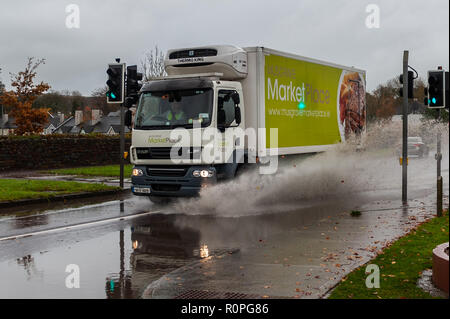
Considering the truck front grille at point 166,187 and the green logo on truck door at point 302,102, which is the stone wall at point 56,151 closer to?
the truck front grille at point 166,187

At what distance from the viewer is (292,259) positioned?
831cm

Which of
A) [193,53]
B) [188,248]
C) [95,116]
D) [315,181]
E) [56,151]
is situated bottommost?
[188,248]

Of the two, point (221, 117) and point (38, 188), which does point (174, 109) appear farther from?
point (38, 188)

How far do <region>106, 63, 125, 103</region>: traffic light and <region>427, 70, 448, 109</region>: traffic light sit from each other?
28.3 ft

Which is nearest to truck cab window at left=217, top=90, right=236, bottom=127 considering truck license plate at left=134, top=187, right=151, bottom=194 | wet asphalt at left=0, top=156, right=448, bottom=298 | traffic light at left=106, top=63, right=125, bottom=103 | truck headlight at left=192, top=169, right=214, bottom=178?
truck headlight at left=192, top=169, right=214, bottom=178

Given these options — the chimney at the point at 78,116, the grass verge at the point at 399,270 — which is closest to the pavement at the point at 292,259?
the grass verge at the point at 399,270

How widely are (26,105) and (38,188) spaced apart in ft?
61.4

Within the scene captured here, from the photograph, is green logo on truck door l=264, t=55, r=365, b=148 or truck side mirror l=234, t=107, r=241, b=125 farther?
green logo on truck door l=264, t=55, r=365, b=148

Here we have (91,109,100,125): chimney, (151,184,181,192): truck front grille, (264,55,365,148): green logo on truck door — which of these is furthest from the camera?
(91,109,100,125): chimney

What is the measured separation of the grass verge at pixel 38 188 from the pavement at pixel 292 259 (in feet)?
19.9

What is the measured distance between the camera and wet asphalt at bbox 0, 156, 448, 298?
6.96 m

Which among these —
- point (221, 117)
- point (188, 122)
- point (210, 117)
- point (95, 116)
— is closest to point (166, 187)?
point (188, 122)

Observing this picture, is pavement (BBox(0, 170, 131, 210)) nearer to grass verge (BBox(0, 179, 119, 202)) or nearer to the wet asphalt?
grass verge (BBox(0, 179, 119, 202))

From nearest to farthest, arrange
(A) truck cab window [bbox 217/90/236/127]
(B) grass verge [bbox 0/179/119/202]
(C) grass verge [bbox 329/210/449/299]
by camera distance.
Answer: (C) grass verge [bbox 329/210/449/299] → (A) truck cab window [bbox 217/90/236/127] → (B) grass verge [bbox 0/179/119/202]
